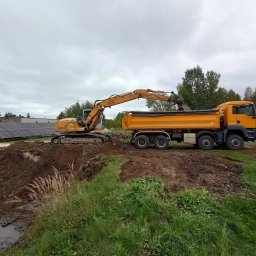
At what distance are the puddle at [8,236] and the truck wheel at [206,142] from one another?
38.9 ft

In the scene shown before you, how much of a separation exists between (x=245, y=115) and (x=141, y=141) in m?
5.92

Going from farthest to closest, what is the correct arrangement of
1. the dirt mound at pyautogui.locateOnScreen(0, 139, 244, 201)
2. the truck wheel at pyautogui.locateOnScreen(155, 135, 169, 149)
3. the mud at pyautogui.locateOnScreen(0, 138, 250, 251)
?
1. the truck wheel at pyautogui.locateOnScreen(155, 135, 169, 149)
2. the dirt mound at pyautogui.locateOnScreen(0, 139, 244, 201)
3. the mud at pyautogui.locateOnScreen(0, 138, 250, 251)

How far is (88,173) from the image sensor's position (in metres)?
10.1

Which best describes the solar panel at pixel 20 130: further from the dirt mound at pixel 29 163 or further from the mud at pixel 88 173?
the mud at pixel 88 173

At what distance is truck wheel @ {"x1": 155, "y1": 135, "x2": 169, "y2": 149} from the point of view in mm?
17719

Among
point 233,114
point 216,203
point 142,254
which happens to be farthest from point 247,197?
point 233,114

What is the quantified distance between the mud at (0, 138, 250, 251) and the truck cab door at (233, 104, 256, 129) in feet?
16.1

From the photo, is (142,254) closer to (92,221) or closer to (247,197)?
(92,221)

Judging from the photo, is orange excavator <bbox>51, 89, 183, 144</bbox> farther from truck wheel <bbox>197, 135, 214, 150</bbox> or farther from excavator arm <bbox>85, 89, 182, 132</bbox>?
truck wheel <bbox>197, 135, 214, 150</bbox>

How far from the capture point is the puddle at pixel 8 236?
6740 millimetres

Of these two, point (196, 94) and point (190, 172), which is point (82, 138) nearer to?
point (190, 172)

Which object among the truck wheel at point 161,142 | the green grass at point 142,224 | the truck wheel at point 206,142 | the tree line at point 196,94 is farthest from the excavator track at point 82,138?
the tree line at point 196,94

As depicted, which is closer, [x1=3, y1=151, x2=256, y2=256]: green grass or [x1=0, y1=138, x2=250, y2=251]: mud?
[x1=3, y1=151, x2=256, y2=256]: green grass

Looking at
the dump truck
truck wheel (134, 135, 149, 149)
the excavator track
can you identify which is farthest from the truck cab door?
the excavator track
